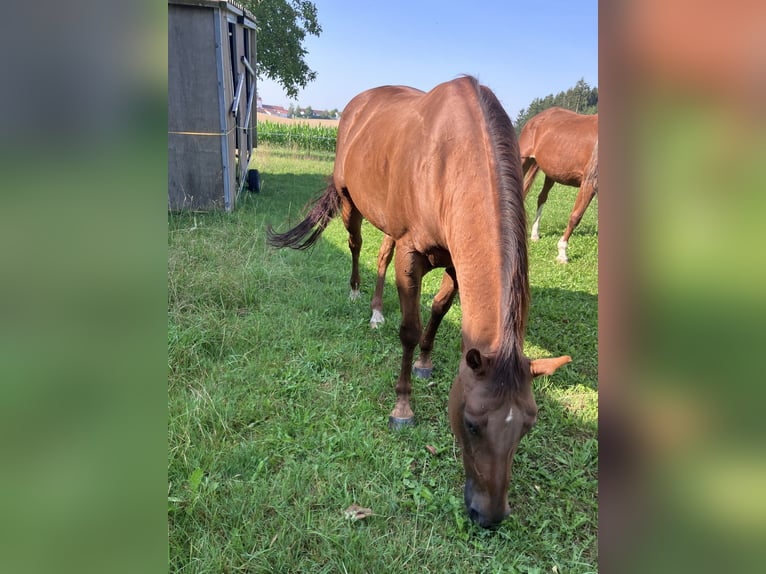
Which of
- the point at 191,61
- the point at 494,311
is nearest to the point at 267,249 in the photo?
the point at 191,61

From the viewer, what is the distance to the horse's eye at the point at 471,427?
5.84 feet

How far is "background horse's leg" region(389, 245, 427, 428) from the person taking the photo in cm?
281

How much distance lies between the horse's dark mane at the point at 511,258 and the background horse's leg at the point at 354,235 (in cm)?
247

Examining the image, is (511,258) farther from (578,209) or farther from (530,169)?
(530,169)

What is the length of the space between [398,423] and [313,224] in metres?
2.57

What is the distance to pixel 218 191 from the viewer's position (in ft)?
23.4

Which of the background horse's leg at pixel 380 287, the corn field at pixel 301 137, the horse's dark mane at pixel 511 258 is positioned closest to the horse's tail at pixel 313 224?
the background horse's leg at pixel 380 287

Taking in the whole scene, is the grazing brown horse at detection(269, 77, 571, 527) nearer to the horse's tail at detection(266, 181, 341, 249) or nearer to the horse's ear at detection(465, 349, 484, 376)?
the horse's ear at detection(465, 349, 484, 376)
